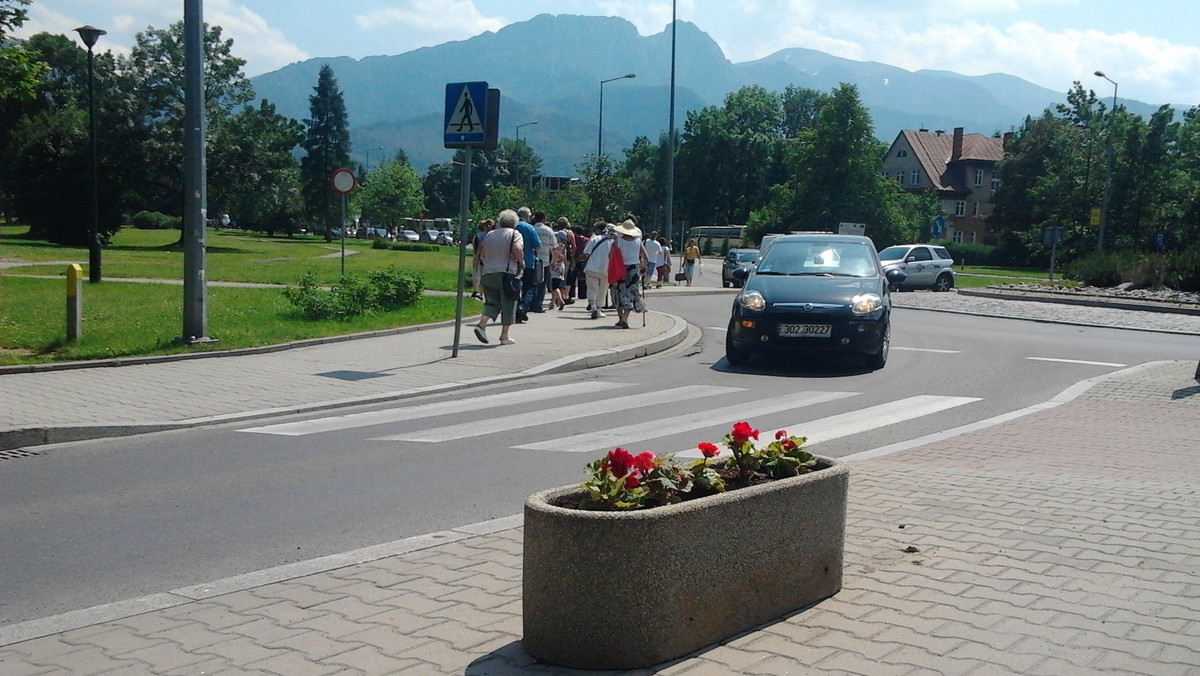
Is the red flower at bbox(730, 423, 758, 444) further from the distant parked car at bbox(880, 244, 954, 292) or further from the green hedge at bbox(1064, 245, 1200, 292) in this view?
the distant parked car at bbox(880, 244, 954, 292)

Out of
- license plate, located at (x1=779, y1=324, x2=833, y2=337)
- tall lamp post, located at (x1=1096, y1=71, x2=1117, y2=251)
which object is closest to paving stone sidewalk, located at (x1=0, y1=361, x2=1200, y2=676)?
license plate, located at (x1=779, y1=324, x2=833, y2=337)

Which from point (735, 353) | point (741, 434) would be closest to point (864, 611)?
point (741, 434)

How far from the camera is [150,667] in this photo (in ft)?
13.0

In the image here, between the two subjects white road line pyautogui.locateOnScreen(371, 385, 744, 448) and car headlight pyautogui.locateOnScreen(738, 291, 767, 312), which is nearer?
white road line pyautogui.locateOnScreen(371, 385, 744, 448)

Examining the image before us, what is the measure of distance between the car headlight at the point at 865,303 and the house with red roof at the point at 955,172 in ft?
321

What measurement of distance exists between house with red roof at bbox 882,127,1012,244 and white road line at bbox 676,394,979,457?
100 metres

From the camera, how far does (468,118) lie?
510 inches

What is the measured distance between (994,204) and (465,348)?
83.7 meters

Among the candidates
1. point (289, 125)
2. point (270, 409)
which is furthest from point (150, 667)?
point (289, 125)

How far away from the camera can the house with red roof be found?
110500 mm

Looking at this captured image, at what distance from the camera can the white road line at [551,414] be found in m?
8.88

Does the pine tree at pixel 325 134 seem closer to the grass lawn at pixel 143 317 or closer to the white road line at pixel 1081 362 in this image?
the grass lawn at pixel 143 317

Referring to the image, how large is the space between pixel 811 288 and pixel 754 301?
799 mm

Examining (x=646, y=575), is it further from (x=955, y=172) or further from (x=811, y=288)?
(x=955, y=172)
